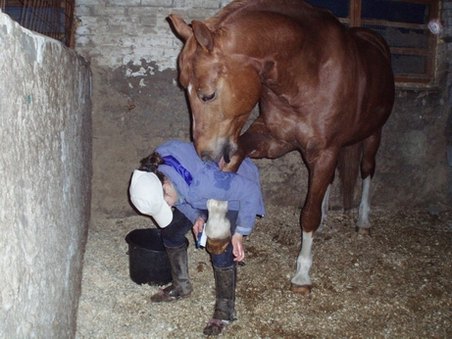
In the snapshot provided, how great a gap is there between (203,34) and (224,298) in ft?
4.43

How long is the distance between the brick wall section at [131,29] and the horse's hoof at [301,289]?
6.53ft

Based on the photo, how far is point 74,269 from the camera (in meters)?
2.09

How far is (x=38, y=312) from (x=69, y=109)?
1.04m

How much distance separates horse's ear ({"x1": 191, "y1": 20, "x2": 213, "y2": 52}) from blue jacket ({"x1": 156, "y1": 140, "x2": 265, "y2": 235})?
1.74 feet

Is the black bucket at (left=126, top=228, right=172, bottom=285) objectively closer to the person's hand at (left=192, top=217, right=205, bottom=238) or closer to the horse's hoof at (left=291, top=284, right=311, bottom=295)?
the person's hand at (left=192, top=217, right=205, bottom=238)

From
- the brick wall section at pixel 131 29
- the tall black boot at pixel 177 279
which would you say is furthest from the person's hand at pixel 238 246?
the brick wall section at pixel 131 29

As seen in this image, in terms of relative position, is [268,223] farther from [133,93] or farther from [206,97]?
[206,97]

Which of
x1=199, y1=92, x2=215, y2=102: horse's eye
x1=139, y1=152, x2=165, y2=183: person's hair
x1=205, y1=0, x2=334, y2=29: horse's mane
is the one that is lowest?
x1=139, y1=152, x2=165, y2=183: person's hair

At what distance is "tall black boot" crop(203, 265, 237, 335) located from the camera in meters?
2.25

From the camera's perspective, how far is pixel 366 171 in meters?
3.84

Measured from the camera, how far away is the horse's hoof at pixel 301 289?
8.71 feet

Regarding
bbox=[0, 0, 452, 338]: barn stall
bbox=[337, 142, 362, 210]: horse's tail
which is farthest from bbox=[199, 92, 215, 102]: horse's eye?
bbox=[337, 142, 362, 210]: horse's tail

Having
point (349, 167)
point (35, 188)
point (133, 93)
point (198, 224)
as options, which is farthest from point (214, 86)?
point (349, 167)

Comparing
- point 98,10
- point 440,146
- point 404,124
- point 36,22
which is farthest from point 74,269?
point 440,146
